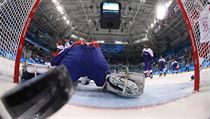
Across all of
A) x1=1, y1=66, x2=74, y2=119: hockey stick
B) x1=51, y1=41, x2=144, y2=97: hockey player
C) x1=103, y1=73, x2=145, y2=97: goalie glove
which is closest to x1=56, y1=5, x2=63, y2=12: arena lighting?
x1=51, y1=41, x2=144, y2=97: hockey player

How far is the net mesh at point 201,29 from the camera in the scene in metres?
2.24

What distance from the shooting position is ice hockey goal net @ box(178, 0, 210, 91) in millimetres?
2256

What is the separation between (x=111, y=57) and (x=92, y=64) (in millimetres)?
24690

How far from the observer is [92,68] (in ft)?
8.93

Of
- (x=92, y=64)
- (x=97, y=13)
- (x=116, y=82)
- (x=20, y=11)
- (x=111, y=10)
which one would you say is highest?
(x=97, y=13)

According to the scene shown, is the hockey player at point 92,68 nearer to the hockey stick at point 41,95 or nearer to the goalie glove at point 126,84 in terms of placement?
the goalie glove at point 126,84

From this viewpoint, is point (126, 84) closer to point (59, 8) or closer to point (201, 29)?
point (201, 29)

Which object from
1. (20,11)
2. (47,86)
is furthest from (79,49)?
(47,86)

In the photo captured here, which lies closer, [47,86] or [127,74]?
[47,86]

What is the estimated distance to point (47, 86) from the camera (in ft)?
1.83

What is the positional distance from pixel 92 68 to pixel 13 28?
90 centimetres

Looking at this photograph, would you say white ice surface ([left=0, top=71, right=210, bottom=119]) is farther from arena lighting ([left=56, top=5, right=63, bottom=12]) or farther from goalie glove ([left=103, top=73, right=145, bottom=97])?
arena lighting ([left=56, top=5, right=63, bottom=12])

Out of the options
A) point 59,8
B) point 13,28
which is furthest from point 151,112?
point 59,8

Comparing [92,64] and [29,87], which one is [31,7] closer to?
[92,64]
